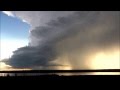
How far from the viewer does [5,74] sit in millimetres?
3973
